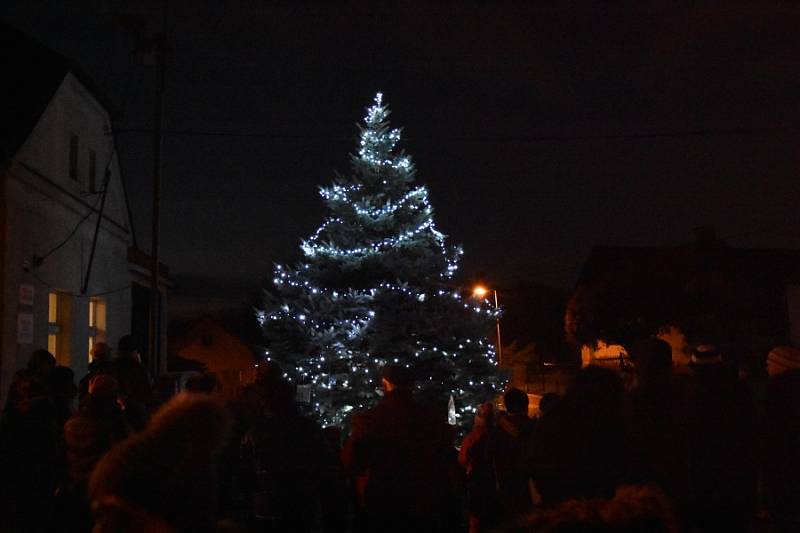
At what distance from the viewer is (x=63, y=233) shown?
15.6 metres

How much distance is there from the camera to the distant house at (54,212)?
13164mm

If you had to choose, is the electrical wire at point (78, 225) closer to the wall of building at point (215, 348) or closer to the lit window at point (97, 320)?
the lit window at point (97, 320)

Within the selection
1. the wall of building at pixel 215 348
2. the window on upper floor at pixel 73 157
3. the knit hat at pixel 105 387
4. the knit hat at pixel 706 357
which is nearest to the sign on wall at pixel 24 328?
the window on upper floor at pixel 73 157

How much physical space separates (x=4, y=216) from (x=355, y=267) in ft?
25.0

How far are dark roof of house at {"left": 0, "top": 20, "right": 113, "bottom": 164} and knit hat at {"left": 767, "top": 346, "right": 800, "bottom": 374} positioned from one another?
11.2 metres

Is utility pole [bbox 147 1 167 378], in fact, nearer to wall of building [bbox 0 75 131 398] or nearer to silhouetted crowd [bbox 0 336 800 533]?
wall of building [bbox 0 75 131 398]

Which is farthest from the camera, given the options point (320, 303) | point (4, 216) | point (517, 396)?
point (320, 303)

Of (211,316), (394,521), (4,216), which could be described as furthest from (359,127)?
(211,316)

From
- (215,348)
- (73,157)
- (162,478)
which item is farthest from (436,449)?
(215,348)

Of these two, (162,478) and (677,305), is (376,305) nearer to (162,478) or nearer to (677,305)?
(162,478)

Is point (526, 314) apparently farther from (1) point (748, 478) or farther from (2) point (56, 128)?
(1) point (748, 478)

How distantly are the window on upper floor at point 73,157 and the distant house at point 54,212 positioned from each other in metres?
0.02

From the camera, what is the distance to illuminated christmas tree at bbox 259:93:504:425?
18344 mm

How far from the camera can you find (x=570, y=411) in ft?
15.7
